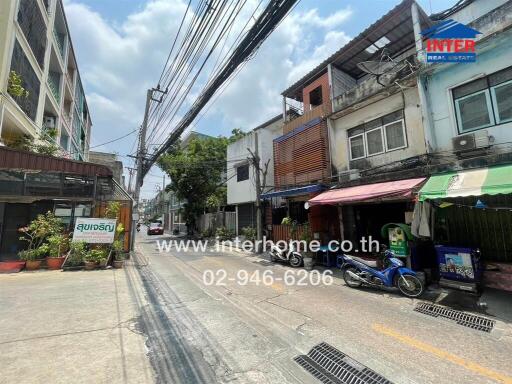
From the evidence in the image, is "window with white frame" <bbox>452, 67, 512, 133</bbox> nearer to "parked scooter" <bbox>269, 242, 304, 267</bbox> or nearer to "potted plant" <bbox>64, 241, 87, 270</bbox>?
"parked scooter" <bbox>269, 242, 304, 267</bbox>

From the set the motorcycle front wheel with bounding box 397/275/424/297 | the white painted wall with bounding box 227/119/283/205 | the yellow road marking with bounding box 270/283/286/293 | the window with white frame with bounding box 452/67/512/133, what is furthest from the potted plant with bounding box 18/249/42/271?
the window with white frame with bounding box 452/67/512/133

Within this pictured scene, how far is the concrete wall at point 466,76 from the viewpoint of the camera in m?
6.29

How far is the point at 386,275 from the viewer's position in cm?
635

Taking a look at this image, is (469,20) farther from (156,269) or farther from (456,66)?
(156,269)

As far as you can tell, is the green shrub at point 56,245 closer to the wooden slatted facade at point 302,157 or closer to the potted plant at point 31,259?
the potted plant at point 31,259

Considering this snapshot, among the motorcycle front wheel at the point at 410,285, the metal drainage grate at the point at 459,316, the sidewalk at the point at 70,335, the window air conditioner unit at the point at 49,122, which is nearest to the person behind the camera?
the sidewalk at the point at 70,335

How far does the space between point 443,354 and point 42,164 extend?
40.9 feet

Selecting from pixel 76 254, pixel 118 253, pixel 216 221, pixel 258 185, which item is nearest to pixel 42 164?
pixel 76 254

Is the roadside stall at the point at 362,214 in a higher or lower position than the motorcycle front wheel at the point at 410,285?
higher

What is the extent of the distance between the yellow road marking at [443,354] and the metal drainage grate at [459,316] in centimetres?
142

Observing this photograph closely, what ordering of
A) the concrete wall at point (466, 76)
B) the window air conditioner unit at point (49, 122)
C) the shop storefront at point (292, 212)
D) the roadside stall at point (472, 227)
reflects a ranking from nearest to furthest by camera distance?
the roadside stall at point (472, 227), the concrete wall at point (466, 76), the shop storefront at point (292, 212), the window air conditioner unit at point (49, 122)

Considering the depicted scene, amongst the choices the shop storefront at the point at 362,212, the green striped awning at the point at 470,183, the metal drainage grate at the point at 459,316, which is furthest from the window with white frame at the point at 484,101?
the metal drainage grate at the point at 459,316

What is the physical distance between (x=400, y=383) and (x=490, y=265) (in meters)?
5.56

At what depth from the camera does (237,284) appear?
292 inches
